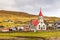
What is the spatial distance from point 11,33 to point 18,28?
17.3 ft

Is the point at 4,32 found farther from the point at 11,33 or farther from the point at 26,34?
the point at 26,34

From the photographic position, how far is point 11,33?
39250mm

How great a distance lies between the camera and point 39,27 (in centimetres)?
4353

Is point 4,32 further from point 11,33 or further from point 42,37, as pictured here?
point 42,37

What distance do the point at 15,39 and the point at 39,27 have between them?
9801 millimetres

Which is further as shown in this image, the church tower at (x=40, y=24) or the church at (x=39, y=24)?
the church at (x=39, y=24)

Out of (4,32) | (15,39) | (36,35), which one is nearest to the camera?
(15,39)

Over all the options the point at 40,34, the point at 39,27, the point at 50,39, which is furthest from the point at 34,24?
the point at 50,39

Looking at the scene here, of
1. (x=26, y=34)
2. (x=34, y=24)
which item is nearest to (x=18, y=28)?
(x=34, y=24)

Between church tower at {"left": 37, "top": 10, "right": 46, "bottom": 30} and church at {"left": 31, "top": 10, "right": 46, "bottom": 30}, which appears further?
church at {"left": 31, "top": 10, "right": 46, "bottom": 30}

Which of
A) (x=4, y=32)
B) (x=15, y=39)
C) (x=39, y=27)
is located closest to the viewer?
(x=15, y=39)

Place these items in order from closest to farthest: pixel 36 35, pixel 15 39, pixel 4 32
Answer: pixel 15 39 → pixel 36 35 → pixel 4 32

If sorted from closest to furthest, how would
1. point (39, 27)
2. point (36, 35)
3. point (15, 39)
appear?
point (15, 39)
point (36, 35)
point (39, 27)

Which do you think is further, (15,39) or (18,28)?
(18,28)
